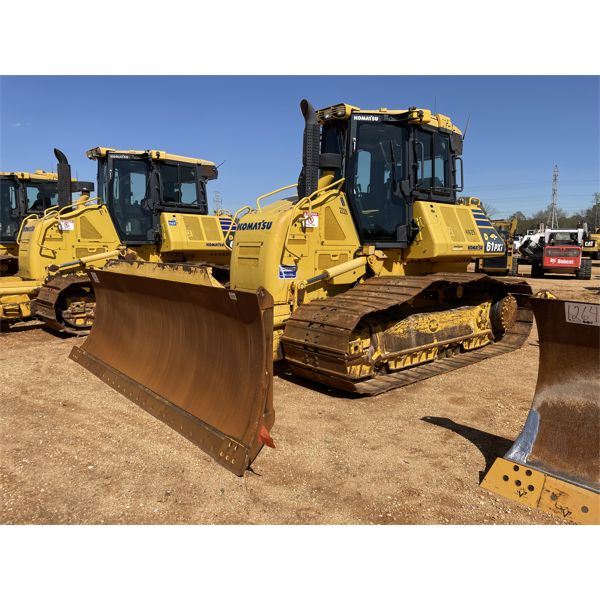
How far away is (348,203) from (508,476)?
→ 4071 millimetres

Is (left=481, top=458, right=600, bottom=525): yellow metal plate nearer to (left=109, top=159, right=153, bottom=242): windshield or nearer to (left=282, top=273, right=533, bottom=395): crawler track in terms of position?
(left=282, top=273, right=533, bottom=395): crawler track

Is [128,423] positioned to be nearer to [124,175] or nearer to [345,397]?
[345,397]

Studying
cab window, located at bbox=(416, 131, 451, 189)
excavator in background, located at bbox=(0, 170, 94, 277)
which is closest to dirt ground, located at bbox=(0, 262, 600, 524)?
cab window, located at bbox=(416, 131, 451, 189)

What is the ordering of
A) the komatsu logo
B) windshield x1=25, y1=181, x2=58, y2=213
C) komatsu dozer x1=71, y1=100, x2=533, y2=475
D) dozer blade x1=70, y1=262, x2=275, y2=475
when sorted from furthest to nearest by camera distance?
windshield x1=25, y1=181, x2=58, y2=213 → the komatsu logo → komatsu dozer x1=71, y1=100, x2=533, y2=475 → dozer blade x1=70, y1=262, x2=275, y2=475

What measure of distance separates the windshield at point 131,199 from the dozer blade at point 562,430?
7972mm

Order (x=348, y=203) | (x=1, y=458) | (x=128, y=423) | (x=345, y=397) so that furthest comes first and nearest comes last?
1. (x=348, y=203)
2. (x=345, y=397)
3. (x=128, y=423)
4. (x=1, y=458)

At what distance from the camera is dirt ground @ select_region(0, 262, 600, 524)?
3205 mm

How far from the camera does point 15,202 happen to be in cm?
1411

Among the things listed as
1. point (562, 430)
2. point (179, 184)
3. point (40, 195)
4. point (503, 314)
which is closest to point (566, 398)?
point (562, 430)

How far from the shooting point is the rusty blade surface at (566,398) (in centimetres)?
350

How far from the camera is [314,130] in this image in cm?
592

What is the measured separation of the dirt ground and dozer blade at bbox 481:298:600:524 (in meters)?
0.17

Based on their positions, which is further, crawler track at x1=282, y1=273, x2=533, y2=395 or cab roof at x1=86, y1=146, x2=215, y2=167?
cab roof at x1=86, y1=146, x2=215, y2=167

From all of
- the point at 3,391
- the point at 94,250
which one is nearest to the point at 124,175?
the point at 94,250
